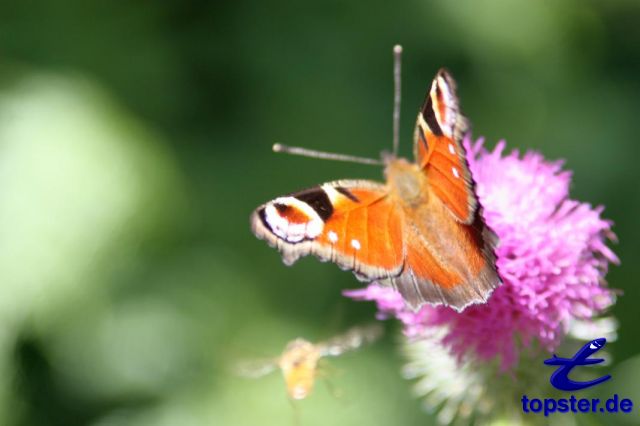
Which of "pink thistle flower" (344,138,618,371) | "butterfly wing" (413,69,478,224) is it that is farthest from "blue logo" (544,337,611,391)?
"butterfly wing" (413,69,478,224)

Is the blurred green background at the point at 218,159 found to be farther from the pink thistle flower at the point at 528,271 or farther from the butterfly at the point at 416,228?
the butterfly at the point at 416,228

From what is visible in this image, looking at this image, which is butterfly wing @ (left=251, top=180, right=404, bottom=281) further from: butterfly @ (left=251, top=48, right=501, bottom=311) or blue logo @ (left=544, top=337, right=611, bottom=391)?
blue logo @ (left=544, top=337, right=611, bottom=391)

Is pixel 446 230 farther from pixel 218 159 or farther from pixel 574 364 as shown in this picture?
pixel 218 159

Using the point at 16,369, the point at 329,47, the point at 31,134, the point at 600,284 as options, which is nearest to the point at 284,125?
the point at 329,47

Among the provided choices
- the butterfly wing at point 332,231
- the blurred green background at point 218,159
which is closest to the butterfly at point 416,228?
the butterfly wing at point 332,231

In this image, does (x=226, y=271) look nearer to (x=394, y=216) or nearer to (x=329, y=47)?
(x=329, y=47)

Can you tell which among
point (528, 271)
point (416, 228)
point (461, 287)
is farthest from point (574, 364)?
point (416, 228)

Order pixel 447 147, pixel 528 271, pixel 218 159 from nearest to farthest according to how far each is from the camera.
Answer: pixel 447 147 → pixel 528 271 → pixel 218 159
